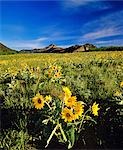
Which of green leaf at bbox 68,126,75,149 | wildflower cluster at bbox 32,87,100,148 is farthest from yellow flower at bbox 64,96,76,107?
green leaf at bbox 68,126,75,149

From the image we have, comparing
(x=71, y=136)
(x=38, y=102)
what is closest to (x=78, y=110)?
(x=71, y=136)

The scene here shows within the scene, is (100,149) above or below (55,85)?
below

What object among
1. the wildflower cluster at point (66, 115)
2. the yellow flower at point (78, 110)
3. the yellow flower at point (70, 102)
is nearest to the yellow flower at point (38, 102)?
the wildflower cluster at point (66, 115)

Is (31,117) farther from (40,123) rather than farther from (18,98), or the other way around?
(18,98)

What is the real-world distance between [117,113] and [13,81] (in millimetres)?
2544

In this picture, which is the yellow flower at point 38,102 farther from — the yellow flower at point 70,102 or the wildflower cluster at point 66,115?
Result: the yellow flower at point 70,102

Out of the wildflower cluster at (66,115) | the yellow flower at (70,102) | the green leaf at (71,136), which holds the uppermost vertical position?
the yellow flower at (70,102)

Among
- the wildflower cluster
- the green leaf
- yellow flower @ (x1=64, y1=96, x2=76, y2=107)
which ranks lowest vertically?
the green leaf

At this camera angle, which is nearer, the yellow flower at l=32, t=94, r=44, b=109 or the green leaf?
the green leaf

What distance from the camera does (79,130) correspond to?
11.9ft

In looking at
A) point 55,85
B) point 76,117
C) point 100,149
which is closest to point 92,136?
point 100,149

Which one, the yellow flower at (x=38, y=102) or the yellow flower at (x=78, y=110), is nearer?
the yellow flower at (x=78, y=110)

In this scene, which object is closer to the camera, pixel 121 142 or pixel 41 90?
pixel 121 142

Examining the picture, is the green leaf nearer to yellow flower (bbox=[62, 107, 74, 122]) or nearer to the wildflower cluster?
the wildflower cluster
